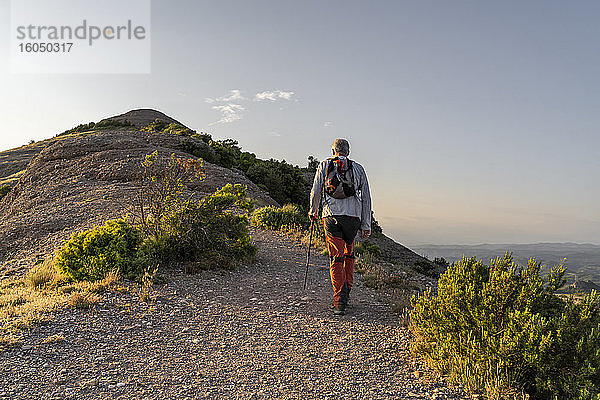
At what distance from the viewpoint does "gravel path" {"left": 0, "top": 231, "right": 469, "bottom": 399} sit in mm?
4223

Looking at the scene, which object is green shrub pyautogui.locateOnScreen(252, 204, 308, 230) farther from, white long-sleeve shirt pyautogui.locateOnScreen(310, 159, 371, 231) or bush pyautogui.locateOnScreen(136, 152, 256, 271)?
white long-sleeve shirt pyautogui.locateOnScreen(310, 159, 371, 231)

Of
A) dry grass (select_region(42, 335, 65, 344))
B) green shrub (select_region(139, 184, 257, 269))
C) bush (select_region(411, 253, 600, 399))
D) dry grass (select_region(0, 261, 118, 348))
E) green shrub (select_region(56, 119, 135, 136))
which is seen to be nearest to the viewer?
bush (select_region(411, 253, 600, 399))

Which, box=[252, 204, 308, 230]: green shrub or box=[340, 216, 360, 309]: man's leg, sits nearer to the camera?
box=[340, 216, 360, 309]: man's leg

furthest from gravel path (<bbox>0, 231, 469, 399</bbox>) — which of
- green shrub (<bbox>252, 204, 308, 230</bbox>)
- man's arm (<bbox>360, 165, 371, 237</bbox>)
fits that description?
green shrub (<bbox>252, 204, 308, 230</bbox>)

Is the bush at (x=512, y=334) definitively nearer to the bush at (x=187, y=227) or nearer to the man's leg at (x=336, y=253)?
the man's leg at (x=336, y=253)

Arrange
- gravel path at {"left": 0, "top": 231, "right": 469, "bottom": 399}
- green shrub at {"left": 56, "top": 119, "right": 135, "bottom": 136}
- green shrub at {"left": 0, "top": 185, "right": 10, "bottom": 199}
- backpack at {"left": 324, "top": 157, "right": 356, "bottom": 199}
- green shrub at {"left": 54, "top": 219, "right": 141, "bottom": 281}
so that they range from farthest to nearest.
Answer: green shrub at {"left": 56, "top": 119, "right": 135, "bottom": 136} < green shrub at {"left": 0, "top": 185, "right": 10, "bottom": 199} < green shrub at {"left": 54, "top": 219, "right": 141, "bottom": 281} < backpack at {"left": 324, "top": 157, "right": 356, "bottom": 199} < gravel path at {"left": 0, "top": 231, "right": 469, "bottom": 399}

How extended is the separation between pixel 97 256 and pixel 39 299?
1222 millimetres

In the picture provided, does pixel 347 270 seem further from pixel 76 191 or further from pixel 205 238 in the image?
pixel 76 191

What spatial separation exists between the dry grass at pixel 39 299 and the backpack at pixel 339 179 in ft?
12.0

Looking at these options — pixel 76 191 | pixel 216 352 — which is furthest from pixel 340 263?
pixel 76 191

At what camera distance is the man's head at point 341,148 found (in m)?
6.38

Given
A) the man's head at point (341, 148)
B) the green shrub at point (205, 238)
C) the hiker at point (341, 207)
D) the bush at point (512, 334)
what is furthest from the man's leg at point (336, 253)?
the green shrub at point (205, 238)

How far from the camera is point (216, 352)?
5055mm

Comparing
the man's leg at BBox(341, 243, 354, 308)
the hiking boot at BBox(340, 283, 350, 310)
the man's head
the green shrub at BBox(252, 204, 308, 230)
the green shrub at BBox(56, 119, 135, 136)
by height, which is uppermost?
the green shrub at BBox(56, 119, 135, 136)
